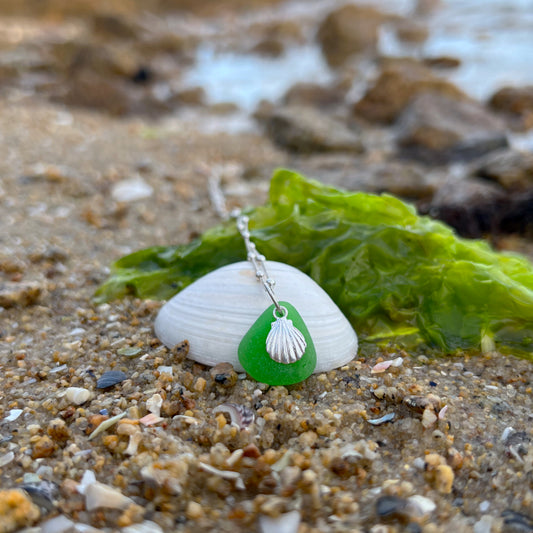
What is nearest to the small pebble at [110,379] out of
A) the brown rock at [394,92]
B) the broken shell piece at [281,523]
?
the broken shell piece at [281,523]

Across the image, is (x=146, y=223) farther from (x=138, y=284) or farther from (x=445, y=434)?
(x=445, y=434)

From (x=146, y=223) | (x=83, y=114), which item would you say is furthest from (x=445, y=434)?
Answer: (x=83, y=114)

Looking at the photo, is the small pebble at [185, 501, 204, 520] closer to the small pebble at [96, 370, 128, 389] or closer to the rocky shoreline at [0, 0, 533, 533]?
the rocky shoreline at [0, 0, 533, 533]

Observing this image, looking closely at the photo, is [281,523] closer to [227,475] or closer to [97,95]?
[227,475]

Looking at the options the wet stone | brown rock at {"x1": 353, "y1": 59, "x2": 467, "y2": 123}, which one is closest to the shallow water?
brown rock at {"x1": 353, "y1": 59, "x2": 467, "y2": 123}

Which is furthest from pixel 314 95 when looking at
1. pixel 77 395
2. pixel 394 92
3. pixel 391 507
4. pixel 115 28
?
pixel 115 28

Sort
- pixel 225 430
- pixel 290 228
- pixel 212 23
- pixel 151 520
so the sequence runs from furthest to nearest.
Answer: pixel 212 23 → pixel 290 228 → pixel 225 430 → pixel 151 520

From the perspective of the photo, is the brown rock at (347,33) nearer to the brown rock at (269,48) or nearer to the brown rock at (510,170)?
the brown rock at (269,48)
